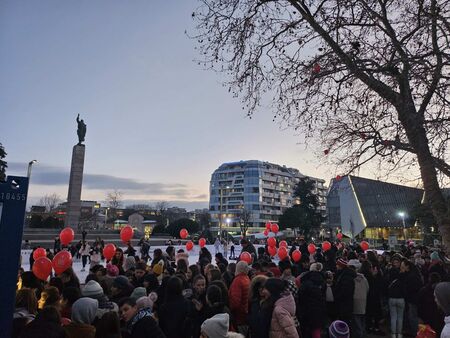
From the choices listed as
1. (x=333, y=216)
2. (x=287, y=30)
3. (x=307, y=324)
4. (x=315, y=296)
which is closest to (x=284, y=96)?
(x=287, y=30)

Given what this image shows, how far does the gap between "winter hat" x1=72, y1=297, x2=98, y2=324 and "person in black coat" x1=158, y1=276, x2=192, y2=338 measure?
107 centimetres

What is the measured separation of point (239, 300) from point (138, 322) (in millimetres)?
2320

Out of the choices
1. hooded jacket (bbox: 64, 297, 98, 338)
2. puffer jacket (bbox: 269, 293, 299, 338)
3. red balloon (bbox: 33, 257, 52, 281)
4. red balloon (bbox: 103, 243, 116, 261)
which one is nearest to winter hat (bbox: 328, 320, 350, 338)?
puffer jacket (bbox: 269, 293, 299, 338)

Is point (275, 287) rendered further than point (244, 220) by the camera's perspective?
No

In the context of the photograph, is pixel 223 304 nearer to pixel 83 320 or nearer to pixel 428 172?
pixel 83 320

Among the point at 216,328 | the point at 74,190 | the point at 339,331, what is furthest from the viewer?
the point at 74,190

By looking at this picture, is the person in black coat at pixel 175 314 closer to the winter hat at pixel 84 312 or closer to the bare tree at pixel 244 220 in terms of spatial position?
the winter hat at pixel 84 312

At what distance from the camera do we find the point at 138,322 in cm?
348

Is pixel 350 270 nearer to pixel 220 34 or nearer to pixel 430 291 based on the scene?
pixel 430 291

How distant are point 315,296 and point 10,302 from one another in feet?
14.1

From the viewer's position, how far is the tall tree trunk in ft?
15.6

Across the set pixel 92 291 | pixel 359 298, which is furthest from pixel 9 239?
pixel 359 298

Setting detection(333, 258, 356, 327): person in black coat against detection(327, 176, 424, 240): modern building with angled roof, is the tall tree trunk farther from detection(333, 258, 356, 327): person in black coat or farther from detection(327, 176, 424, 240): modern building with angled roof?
detection(327, 176, 424, 240): modern building with angled roof

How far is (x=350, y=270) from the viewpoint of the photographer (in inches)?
255
